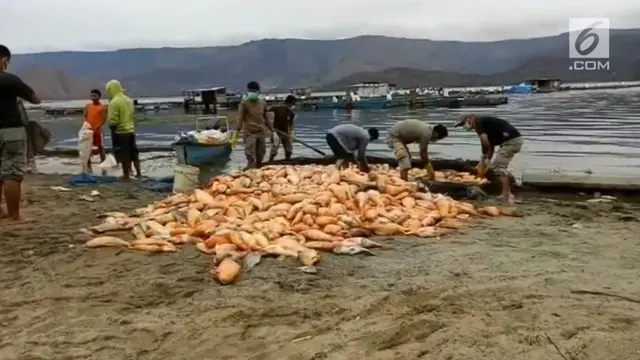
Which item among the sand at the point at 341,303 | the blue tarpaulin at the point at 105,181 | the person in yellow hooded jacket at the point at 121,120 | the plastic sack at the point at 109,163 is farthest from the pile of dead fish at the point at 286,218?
the plastic sack at the point at 109,163

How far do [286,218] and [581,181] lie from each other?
6045mm

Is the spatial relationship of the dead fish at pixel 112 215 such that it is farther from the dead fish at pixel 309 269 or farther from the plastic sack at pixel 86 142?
the plastic sack at pixel 86 142

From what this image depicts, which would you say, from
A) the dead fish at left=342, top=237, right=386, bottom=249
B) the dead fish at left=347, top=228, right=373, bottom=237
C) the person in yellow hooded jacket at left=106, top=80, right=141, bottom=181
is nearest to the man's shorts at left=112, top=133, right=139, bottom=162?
the person in yellow hooded jacket at left=106, top=80, right=141, bottom=181

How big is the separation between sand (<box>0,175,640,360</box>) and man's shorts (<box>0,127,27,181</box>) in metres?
0.67

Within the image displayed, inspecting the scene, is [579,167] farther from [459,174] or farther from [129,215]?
[129,215]

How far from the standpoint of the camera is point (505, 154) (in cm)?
997

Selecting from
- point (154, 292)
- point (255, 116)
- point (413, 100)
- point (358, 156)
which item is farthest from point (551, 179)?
point (413, 100)

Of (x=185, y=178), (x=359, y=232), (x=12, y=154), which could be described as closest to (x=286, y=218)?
(x=359, y=232)

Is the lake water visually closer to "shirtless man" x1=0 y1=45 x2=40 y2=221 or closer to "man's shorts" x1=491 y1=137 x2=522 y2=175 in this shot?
"man's shorts" x1=491 y1=137 x2=522 y2=175

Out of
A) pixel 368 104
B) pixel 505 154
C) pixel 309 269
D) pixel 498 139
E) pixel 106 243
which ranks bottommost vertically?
pixel 309 269

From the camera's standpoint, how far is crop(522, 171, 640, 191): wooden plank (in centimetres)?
1056

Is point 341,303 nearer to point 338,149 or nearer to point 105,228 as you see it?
point 105,228

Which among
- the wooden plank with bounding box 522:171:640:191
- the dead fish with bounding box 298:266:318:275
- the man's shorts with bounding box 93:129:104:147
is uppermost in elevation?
the man's shorts with bounding box 93:129:104:147

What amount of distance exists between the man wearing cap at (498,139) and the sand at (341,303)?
9.53 feet
